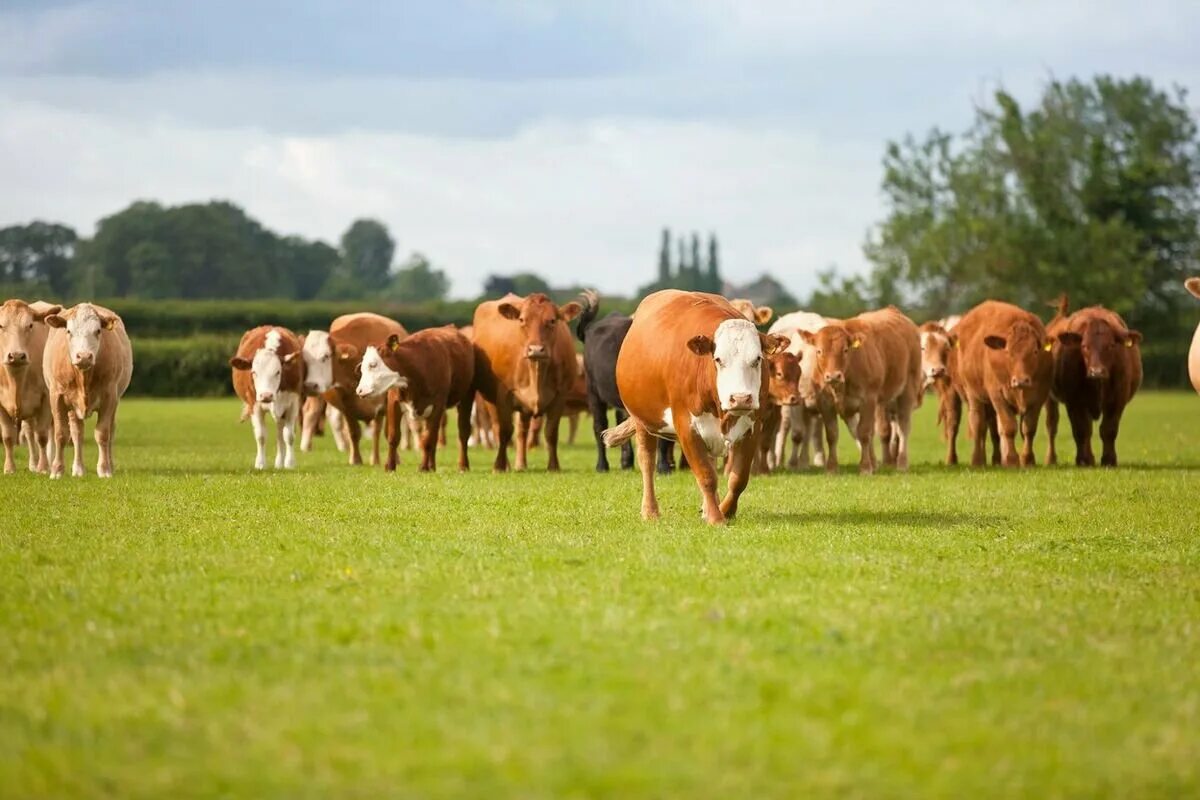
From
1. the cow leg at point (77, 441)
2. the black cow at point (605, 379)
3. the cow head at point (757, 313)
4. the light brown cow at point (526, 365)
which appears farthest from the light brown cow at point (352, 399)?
the cow head at point (757, 313)

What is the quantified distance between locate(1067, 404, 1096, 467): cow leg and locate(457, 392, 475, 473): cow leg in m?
7.57

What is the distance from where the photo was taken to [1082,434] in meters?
21.6

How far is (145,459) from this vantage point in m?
22.3

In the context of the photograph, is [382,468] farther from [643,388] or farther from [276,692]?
[276,692]

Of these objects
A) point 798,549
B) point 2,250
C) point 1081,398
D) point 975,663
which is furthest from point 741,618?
point 2,250

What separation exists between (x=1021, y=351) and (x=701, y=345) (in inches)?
372

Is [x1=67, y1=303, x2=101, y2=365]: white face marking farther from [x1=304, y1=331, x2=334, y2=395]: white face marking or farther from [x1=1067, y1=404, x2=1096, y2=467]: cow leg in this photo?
[x1=1067, y1=404, x2=1096, y2=467]: cow leg

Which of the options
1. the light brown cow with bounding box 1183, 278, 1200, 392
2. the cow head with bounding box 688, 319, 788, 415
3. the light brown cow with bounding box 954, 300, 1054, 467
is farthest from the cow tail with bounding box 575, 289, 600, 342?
the cow head with bounding box 688, 319, 788, 415

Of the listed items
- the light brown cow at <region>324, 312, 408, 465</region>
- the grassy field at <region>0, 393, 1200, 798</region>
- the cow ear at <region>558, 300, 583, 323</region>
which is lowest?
the grassy field at <region>0, 393, 1200, 798</region>

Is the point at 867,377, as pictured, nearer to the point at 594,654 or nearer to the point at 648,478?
the point at 648,478

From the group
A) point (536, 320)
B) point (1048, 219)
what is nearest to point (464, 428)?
point (536, 320)

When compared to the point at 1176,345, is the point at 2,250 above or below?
above

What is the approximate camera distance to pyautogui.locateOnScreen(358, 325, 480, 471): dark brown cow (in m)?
20.4

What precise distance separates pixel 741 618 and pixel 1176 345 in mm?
66503
